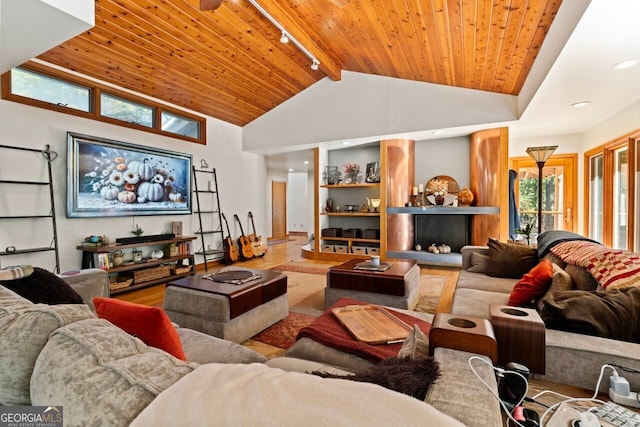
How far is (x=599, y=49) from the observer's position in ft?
7.15

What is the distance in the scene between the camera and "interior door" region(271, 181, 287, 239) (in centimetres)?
912

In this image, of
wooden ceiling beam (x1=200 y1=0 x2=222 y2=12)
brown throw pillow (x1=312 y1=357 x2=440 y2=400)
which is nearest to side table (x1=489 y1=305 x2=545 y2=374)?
brown throw pillow (x1=312 y1=357 x2=440 y2=400)

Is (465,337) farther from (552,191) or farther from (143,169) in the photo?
(552,191)

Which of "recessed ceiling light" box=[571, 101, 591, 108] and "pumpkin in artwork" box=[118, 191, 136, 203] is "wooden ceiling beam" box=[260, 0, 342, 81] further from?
"recessed ceiling light" box=[571, 101, 591, 108]

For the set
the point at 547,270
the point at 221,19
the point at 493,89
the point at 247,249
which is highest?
the point at 221,19

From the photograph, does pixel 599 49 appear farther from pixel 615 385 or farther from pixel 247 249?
pixel 247 249

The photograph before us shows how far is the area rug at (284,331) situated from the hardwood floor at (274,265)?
1441 millimetres

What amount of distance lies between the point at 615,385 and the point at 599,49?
2430 mm

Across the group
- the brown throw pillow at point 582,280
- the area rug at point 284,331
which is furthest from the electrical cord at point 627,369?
the area rug at point 284,331

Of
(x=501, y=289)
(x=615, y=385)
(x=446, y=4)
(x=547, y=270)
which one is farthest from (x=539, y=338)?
(x=446, y=4)

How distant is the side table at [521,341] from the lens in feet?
3.60

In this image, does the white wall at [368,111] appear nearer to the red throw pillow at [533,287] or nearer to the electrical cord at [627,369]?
the red throw pillow at [533,287]

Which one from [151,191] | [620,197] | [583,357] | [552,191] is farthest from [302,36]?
[552,191]

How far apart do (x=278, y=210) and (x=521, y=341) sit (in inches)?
334
